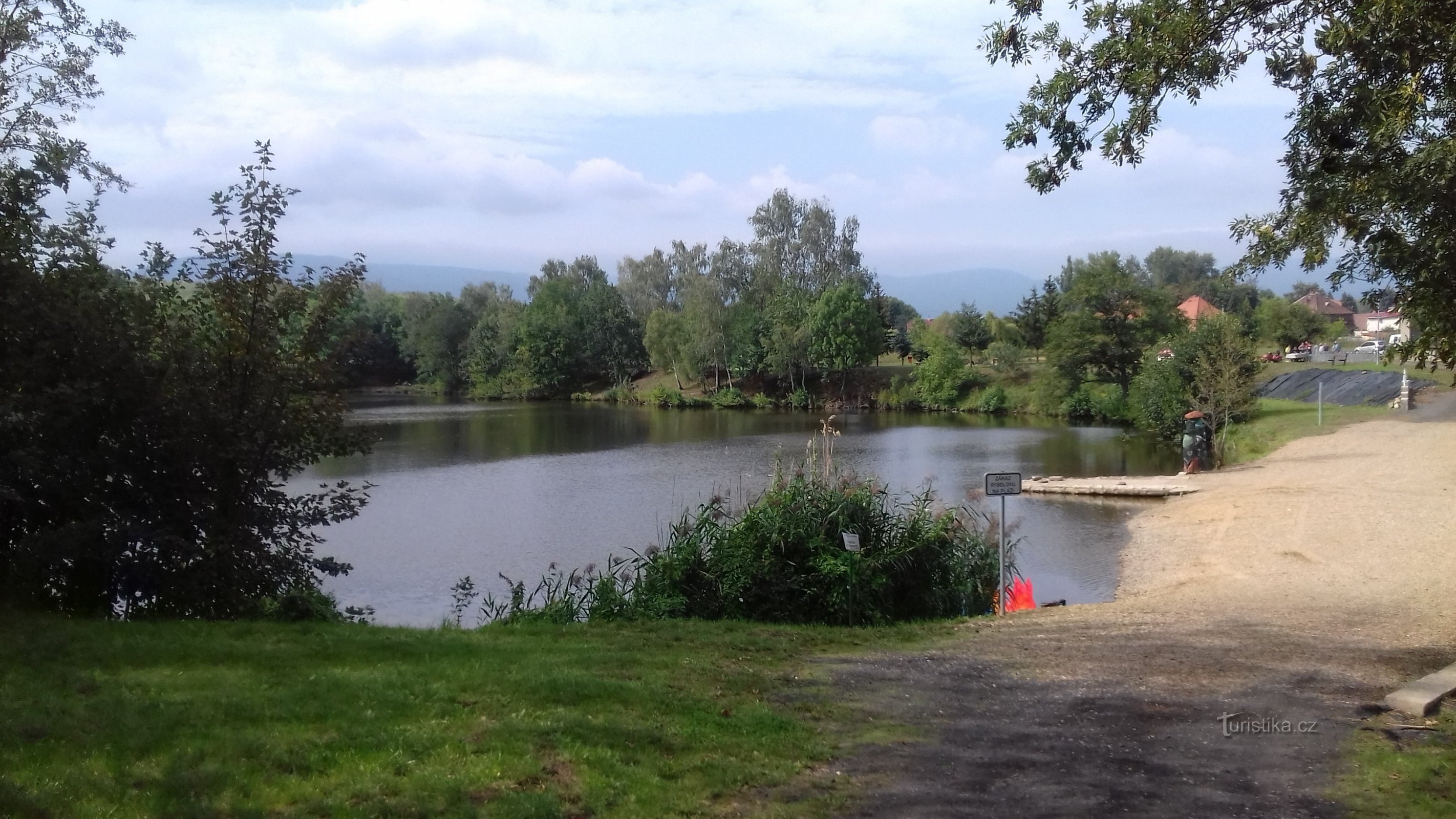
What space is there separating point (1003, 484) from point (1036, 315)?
53.5 metres

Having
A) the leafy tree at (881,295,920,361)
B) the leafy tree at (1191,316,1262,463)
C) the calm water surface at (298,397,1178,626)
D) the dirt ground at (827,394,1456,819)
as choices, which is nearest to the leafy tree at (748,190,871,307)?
the leafy tree at (881,295,920,361)

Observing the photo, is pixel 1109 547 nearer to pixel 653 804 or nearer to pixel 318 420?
pixel 318 420

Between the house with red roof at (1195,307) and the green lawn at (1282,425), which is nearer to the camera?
the green lawn at (1282,425)

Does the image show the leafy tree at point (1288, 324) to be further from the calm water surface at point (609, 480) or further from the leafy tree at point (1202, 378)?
the leafy tree at point (1202, 378)

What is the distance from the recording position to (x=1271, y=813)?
4.81m

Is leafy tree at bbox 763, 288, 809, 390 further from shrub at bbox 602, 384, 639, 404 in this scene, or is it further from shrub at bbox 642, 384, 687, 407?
shrub at bbox 602, 384, 639, 404

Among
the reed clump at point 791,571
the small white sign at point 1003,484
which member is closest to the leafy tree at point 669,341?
the reed clump at point 791,571

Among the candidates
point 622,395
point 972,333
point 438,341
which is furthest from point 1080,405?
point 438,341

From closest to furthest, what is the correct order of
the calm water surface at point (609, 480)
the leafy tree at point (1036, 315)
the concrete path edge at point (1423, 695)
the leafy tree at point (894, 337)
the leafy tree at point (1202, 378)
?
the concrete path edge at point (1423, 695), the calm water surface at point (609, 480), the leafy tree at point (1202, 378), the leafy tree at point (1036, 315), the leafy tree at point (894, 337)

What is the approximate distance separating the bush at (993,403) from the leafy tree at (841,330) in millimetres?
8220

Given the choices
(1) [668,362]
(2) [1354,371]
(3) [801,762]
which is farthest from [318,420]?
(1) [668,362]

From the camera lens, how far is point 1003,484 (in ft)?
37.1

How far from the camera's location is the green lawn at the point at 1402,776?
482cm

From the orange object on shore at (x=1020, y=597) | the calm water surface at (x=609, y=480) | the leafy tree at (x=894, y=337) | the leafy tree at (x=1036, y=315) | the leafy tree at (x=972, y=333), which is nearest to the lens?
the orange object on shore at (x=1020, y=597)
